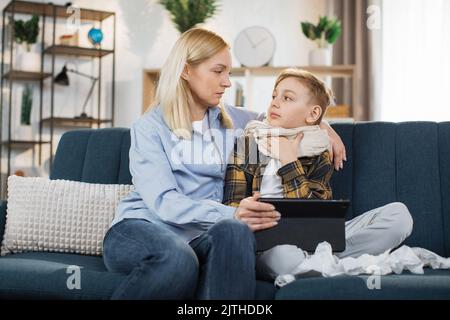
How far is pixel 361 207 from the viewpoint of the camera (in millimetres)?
2037

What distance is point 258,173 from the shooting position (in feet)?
6.09

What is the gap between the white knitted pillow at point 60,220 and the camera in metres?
2.01

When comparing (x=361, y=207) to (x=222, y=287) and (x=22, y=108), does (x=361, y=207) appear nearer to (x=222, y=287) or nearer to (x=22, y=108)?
(x=222, y=287)

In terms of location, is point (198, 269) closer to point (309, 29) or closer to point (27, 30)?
point (309, 29)

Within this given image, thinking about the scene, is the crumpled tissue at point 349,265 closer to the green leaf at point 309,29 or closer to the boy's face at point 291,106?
the boy's face at point 291,106

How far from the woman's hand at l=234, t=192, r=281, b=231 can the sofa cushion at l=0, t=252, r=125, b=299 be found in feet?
1.14

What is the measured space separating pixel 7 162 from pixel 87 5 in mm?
1185

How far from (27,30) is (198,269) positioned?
10.2 feet

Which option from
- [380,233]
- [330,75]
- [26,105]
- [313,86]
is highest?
[330,75]

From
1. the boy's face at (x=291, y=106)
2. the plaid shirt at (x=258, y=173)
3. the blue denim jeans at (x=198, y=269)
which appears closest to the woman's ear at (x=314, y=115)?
the boy's face at (x=291, y=106)

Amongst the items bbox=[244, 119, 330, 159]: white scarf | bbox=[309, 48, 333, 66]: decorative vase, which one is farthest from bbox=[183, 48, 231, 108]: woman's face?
bbox=[309, 48, 333, 66]: decorative vase

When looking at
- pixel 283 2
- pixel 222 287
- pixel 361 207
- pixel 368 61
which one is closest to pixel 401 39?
pixel 368 61

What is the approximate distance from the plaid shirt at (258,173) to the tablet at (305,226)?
207 mm

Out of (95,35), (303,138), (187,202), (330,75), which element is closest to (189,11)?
(95,35)
